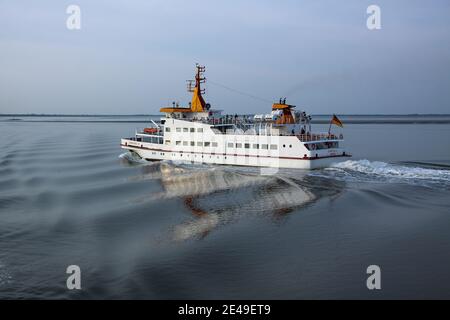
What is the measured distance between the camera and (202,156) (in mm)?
43500

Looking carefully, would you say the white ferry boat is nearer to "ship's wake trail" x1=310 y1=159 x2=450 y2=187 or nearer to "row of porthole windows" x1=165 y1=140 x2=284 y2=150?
"row of porthole windows" x1=165 y1=140 x2=284 y2=150

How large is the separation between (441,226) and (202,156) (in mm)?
26546

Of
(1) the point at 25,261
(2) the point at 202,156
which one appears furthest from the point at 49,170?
(1) the point at 25,261

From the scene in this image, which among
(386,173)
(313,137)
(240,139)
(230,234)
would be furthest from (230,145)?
(230,234)

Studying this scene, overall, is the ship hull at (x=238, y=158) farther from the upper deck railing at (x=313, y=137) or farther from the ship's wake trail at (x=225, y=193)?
the upper deck railing at (x=313, y=137)

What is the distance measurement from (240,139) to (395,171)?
15161mm

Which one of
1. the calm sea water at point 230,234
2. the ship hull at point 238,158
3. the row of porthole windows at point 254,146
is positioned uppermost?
the row of porthole windows at point 254,146

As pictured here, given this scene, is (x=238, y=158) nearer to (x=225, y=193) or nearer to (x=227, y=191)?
(x=227, y=191)

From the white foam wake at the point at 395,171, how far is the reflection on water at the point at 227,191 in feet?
15.5

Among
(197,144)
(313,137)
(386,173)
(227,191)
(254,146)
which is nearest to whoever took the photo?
(227,191)

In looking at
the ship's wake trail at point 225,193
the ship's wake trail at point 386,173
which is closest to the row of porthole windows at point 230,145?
the ship's wake trail at point 225,193

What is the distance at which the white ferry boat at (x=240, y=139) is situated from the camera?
1522 inches

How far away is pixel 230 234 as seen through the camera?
67.1ft
